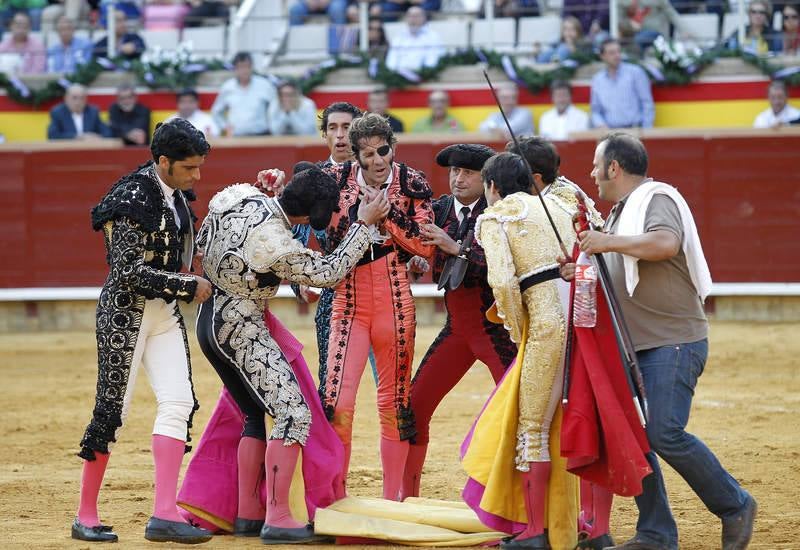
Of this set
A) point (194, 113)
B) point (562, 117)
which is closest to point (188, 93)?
point (194, 113)

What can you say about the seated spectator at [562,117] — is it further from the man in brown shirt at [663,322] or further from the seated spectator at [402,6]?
the man in brown shirt at [663,322]

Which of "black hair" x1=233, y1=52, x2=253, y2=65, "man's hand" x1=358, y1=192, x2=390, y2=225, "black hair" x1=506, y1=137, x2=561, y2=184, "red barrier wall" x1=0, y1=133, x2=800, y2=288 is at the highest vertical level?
"black hair" x1=506, y1=137, x2=561, y2=184

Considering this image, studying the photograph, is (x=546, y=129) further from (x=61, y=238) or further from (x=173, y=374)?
(x=173, y=374)

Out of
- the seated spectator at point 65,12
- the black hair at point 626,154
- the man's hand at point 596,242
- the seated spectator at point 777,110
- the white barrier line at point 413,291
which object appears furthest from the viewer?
the seated spectator at point 65,12

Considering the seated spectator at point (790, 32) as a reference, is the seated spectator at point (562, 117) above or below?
below

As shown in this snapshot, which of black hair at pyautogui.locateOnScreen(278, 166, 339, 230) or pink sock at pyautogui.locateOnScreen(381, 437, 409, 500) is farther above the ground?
black hair at pyautogui.locateOnScreen(278, 166, 339, 230)

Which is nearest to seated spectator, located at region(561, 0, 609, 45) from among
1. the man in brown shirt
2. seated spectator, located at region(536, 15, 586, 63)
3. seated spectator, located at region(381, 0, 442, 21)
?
seated spectator, located at region(536, 15, 586, 63)

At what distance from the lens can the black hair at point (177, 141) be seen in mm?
5297

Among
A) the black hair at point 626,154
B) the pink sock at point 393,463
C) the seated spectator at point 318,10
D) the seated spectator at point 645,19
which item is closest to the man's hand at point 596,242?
the black hair at point 626,154

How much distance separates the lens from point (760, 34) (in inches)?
511

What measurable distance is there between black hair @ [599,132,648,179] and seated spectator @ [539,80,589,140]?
304 inches

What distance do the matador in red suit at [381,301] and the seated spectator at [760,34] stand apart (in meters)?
7.96

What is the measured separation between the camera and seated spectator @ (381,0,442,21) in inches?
553

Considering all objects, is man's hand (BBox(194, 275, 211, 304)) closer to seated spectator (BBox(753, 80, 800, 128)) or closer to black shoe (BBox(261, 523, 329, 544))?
black shoe (BBox(261, 523, 329, 544))
